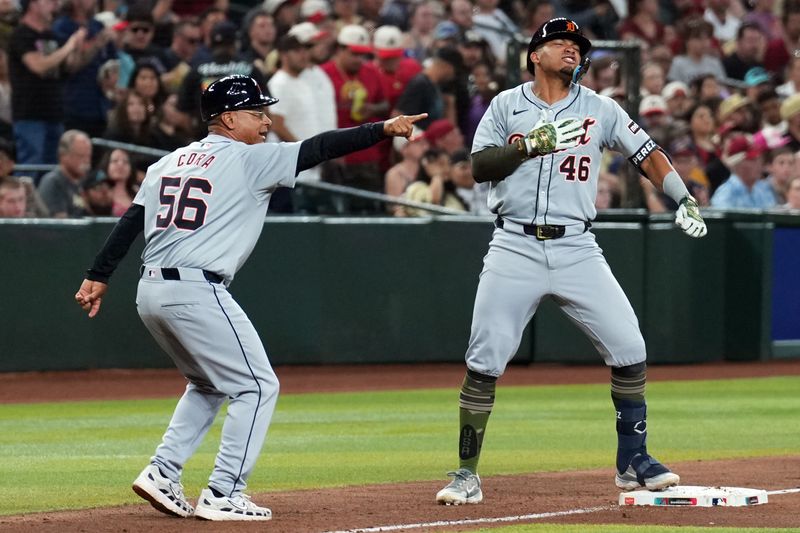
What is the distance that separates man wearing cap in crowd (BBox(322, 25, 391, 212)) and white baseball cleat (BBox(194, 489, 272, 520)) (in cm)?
911

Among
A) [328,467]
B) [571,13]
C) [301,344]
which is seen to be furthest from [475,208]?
[328,467]

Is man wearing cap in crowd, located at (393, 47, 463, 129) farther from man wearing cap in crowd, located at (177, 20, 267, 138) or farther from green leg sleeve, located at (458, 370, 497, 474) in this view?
green leg sleeve, located at (458, 370, 497, 474)

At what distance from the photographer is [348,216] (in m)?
14.2

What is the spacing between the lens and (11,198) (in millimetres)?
13055

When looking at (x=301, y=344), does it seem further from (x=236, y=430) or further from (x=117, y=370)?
(x=236, y=430)

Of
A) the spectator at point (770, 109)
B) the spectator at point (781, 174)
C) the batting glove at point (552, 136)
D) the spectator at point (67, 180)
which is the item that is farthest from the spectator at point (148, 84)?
the batting glove at point (552, 136)

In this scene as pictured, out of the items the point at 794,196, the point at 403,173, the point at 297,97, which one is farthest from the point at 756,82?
the point at 297,97

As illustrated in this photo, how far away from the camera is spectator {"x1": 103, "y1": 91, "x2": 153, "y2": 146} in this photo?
13.8 meters

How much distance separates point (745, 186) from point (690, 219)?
9757mm

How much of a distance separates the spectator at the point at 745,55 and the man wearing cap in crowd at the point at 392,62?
224 inches

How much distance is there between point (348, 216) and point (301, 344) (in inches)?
53.6

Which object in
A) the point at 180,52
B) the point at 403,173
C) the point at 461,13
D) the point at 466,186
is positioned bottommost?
the point at 466,186

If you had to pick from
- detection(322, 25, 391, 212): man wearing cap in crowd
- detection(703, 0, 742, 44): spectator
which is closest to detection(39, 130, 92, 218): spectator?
detection(322, 25, 391, 212): man wearing cap in crowd

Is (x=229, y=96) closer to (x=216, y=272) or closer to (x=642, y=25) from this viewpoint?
(x=216, y=272)
